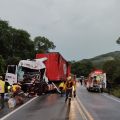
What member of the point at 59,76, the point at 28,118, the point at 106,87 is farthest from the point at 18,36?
the point at 28,118

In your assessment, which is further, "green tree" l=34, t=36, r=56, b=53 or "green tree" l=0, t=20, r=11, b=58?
"green tree" l=34, t=36, r=56, b=53

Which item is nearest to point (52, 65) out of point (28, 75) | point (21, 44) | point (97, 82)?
point (28, 75)

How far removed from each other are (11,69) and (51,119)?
21715 millimetres

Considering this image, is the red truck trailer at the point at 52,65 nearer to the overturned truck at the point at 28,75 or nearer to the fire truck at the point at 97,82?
the overturned truck at the point at 28,75

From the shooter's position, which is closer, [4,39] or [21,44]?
[4,39]

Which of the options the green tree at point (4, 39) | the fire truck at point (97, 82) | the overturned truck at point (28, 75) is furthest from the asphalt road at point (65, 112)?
the green tree at point (4, 39)

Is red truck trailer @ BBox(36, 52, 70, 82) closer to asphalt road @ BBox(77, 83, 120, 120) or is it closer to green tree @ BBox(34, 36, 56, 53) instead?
asphalt road @ BBox(77, 83, 120, 120)

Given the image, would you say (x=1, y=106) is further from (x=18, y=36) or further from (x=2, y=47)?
(x=18, y=36)

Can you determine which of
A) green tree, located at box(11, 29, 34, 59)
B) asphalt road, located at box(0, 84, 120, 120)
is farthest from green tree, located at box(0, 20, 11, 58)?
asphalt road, located at box(0, 84, 120, 120)

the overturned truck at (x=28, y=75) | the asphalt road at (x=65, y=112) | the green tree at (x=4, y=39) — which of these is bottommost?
the asphalt road at (x=65, y=112)

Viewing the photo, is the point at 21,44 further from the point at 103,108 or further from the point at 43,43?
the point at 103,108

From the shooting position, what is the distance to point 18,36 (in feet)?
336

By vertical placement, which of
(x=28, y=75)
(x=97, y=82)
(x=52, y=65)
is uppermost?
(x=52, y=65)

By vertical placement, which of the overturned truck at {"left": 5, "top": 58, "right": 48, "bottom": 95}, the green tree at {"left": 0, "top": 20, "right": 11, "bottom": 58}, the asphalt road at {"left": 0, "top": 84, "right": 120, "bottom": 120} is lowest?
the asphalt road at {"left": 0, "top": 84, "right": 120, "bottom": 120}
